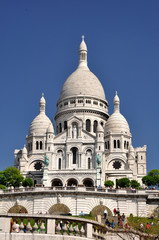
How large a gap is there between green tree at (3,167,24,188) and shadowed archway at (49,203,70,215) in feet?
98.2

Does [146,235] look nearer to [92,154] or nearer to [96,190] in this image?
[96,190]

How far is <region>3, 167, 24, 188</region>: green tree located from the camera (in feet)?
237

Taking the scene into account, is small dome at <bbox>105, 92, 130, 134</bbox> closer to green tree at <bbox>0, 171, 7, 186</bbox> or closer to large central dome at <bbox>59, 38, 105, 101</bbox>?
large central dome at <bbox>59, 38, 105, 101</bbox>

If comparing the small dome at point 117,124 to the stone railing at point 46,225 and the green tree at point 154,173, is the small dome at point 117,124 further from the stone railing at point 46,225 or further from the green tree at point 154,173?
the stone railing at point 46,225

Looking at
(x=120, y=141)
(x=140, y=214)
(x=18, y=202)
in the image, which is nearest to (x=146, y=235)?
(x=140, y=214)

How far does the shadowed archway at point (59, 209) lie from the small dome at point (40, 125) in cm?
5611

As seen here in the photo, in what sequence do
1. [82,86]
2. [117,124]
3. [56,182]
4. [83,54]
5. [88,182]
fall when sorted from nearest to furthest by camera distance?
[88,182], [56,182], [117,124], [82,86], [83,54]

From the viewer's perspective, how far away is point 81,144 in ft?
284

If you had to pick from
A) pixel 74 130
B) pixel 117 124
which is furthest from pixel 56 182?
pixel 117 124

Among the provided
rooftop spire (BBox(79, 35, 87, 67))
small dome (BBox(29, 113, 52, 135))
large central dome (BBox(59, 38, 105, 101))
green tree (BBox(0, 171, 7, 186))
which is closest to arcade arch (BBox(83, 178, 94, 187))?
green tree (BBox(0, 171, 7, 186))

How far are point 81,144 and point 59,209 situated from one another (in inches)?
1704

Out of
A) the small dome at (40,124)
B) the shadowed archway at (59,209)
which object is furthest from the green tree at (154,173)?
the shadowed archway at (59,209)

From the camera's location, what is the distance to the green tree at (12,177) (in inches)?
2847

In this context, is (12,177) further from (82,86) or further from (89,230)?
(89,230)
